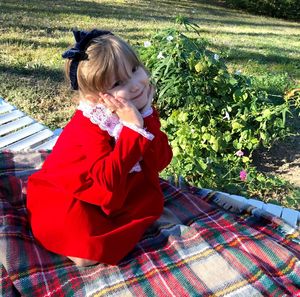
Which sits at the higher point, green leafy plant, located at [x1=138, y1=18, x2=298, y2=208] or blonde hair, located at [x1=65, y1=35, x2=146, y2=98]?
blonde hair, located at [x1=65, y1=35, x2=146, y2=98]

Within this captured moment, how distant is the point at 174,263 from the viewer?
219cm

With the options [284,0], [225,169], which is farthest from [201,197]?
[284,0]

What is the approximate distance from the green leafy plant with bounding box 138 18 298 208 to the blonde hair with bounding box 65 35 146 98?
59.1 inches

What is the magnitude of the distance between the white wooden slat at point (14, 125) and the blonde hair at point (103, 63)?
5.82ft

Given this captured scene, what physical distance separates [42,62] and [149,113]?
375 cm

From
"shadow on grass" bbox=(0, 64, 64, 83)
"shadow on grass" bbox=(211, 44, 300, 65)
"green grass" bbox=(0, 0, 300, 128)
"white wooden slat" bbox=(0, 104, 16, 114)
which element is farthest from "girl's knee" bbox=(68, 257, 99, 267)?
"shadow on grass" bbox=(211, 44, 300, 65)

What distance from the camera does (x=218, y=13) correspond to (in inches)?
483

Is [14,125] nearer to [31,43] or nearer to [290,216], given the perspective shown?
[290,216]

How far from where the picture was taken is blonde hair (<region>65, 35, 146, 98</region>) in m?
1.89

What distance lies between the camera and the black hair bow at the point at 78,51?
6.39 feet

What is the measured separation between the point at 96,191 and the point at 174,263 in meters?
0.53

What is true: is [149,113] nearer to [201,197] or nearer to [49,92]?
[201,197]

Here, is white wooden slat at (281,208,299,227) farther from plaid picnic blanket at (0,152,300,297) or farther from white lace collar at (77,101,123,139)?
white lace collar at (77,101,123,139)

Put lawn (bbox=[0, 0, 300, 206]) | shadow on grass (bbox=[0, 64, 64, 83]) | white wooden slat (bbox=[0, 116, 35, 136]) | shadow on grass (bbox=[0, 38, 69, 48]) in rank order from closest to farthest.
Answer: white wooden slat (bbox=[0, 116, 35, 136]) < lawn (bbox=[0, 0, 300, 206]) < shadow on grass (bbox=[0, 64, 64, 83]) < shadow on grass (bbox=[0, 38, 69, 48])
